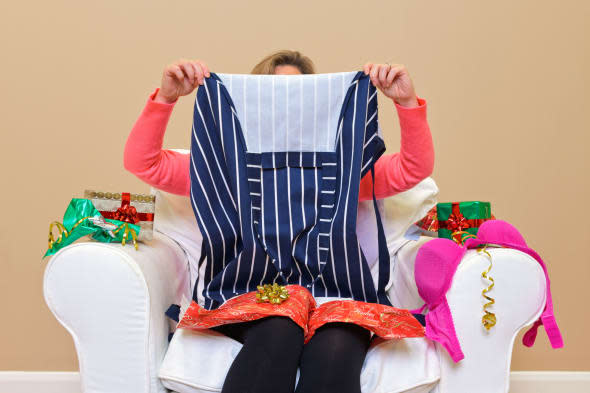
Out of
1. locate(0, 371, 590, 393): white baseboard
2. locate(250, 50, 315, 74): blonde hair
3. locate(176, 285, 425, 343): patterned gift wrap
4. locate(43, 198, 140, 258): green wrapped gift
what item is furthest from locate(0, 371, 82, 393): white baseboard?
Result: locate(250, 50, 315, 74): blonde hair

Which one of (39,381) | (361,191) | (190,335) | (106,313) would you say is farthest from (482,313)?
(39,381)

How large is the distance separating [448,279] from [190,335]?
48 cm

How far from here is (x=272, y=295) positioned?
1.04 metres

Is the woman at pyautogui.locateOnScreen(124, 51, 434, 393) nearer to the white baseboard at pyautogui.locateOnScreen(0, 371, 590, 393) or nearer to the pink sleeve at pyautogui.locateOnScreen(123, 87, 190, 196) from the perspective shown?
the pink sleeve at pyautogui.locateOnScreen(123, 87, 190, 196)

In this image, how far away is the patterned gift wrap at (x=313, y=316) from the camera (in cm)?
98

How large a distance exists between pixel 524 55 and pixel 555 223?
0.55 meters

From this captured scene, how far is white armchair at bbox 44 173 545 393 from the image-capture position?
1.00m

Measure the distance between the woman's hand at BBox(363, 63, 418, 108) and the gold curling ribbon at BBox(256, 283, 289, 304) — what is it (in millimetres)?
468

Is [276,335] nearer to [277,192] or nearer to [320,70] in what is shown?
[277,192]

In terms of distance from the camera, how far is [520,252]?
1033 millimetres

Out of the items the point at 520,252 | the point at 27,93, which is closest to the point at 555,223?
the point at 520,252

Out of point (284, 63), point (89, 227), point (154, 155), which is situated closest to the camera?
point (89, 227)

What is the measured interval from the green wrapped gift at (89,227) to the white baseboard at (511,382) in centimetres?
87

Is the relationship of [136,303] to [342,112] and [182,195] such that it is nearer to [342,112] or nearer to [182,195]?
[182,195]
